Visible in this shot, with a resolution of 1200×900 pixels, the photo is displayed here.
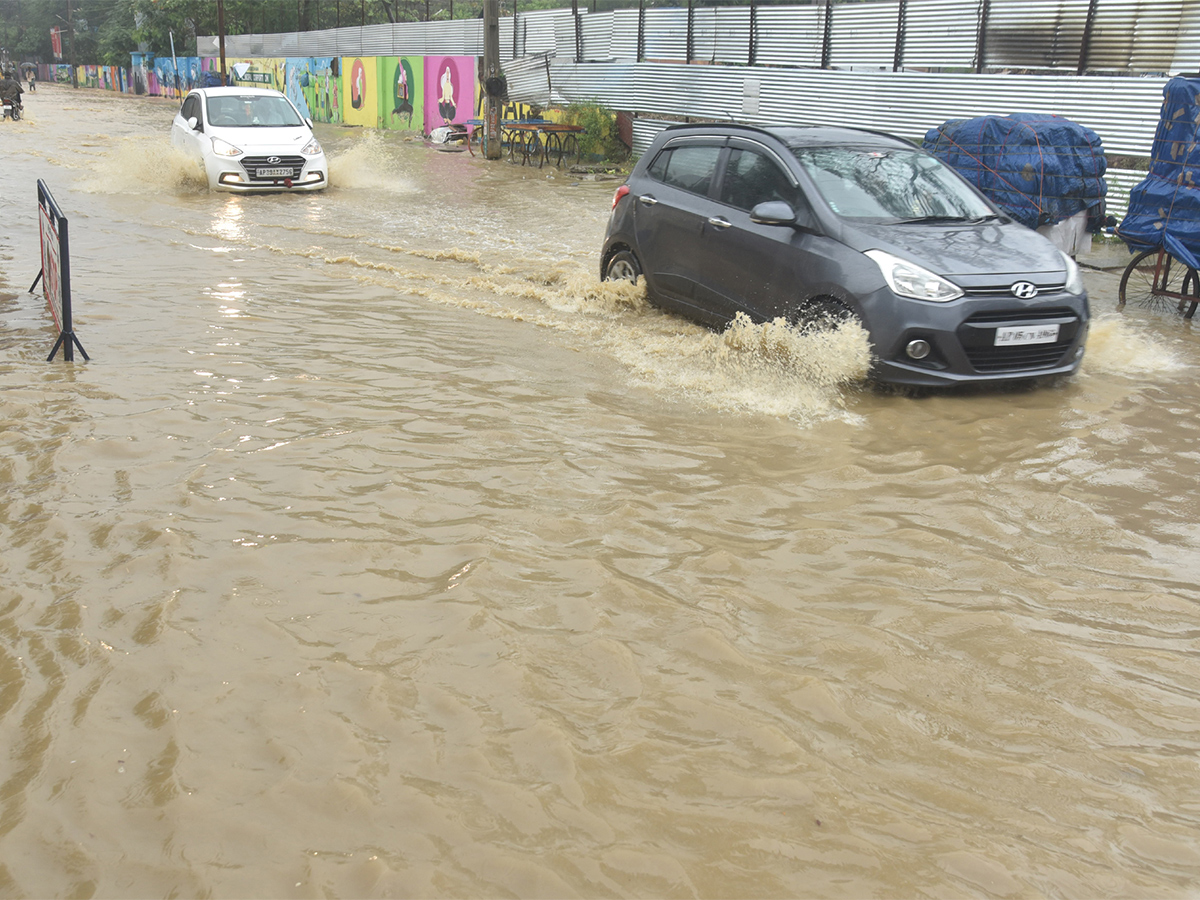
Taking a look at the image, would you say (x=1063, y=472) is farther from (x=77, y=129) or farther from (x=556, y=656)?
(x=77, y=129)

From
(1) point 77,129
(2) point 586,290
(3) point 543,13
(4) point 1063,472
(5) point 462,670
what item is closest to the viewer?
(5) point 462,670

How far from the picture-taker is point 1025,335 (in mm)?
6176

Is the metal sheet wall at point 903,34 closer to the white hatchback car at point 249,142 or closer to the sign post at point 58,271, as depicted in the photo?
the white hatchback car at point 249,142

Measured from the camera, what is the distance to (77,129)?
3106cm

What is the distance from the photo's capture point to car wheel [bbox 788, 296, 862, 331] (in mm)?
6281

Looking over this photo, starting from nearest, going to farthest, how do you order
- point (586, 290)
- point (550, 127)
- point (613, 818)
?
point (613, 818), point (586, 290), point (550, 127)

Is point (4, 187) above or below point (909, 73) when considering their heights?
below

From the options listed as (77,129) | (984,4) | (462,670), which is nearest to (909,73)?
(984,4)

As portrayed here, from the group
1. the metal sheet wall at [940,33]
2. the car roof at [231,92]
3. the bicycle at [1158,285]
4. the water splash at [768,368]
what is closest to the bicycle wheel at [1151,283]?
the bicycle at [1158,285]

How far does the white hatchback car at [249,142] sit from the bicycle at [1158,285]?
11.6 metres

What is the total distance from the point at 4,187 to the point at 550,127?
1031cm

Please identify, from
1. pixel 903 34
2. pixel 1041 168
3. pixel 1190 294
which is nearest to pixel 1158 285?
pixel 1190 294

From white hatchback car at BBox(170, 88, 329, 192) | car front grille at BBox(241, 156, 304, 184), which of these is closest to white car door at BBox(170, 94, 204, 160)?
white hatchback car at BBox(170, 88, 329, 192)

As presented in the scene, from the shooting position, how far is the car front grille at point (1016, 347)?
6.04 m
